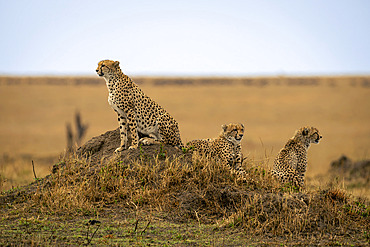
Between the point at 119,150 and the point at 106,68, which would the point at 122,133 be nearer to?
the point at 119,150

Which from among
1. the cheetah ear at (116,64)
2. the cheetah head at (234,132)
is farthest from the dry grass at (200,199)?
the cheetah ear at (116,64)

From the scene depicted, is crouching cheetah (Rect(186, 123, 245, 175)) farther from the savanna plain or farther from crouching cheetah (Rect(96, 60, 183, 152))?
crouching cheetah (Rect(96, 60, 183, 152))

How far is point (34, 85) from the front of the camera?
49.1m

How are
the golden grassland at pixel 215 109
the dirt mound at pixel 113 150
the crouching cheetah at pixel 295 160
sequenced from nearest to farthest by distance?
the dirt mound at pixel 113 150 → the crouching cheetah at pixel 295 160 → the golden grassland at pixel 215 109

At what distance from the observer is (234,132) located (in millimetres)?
7516

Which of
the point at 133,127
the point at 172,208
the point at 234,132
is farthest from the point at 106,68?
the point at 172,208

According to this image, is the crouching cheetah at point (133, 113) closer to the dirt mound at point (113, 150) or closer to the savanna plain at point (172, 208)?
the dirt mound at point (113, 150)

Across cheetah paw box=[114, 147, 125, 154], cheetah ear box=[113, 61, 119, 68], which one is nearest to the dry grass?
cheetah paw box=[114, 147, 125, 154]

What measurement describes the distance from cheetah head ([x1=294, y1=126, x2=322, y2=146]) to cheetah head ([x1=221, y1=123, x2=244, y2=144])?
129cm

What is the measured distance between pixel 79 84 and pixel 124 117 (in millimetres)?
43785

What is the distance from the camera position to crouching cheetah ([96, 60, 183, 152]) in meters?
7.53

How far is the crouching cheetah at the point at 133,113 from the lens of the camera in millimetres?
7531

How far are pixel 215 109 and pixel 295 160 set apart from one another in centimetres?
2959

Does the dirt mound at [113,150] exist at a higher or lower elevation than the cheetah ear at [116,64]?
lower
